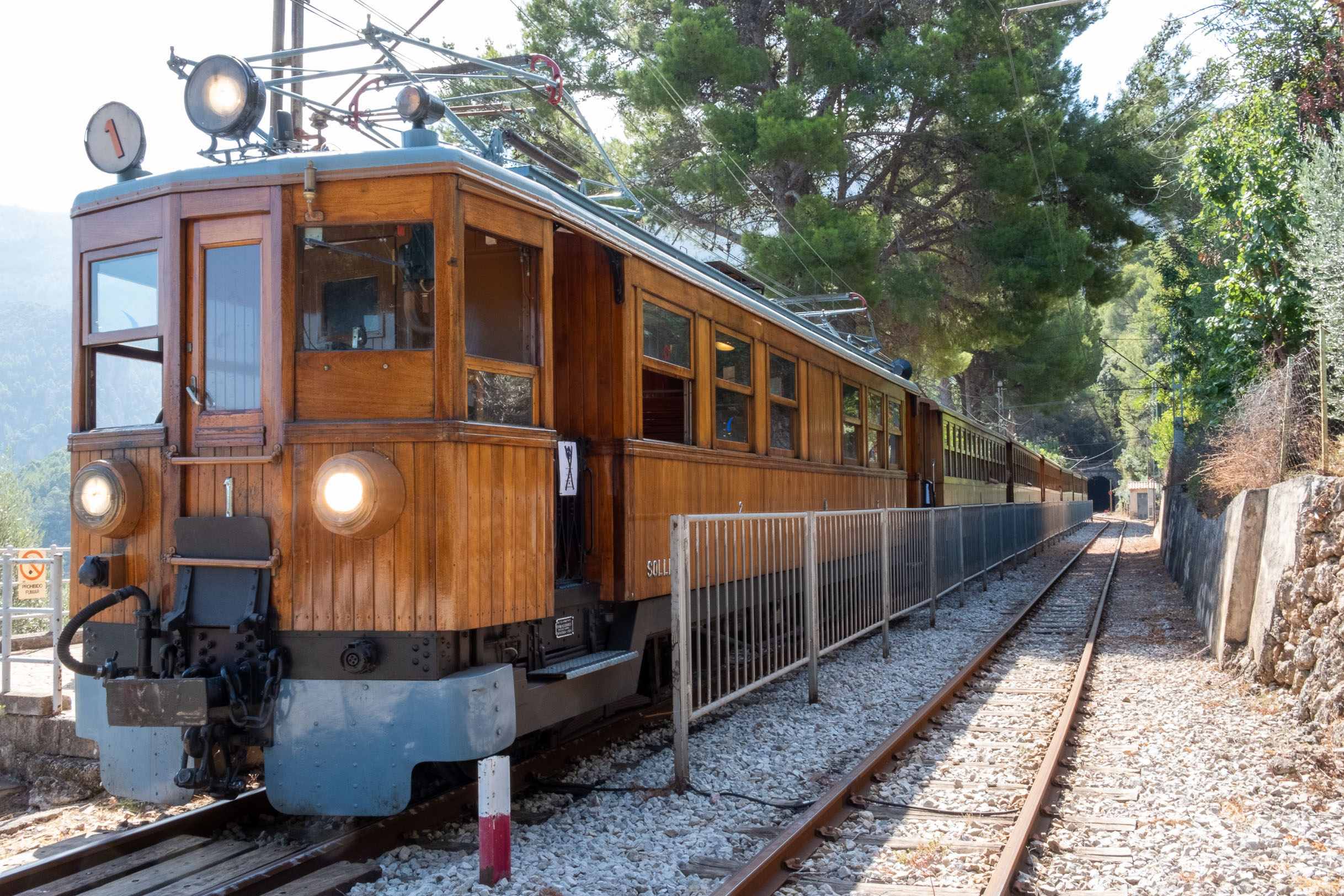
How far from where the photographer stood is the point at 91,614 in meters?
Result: 4.70

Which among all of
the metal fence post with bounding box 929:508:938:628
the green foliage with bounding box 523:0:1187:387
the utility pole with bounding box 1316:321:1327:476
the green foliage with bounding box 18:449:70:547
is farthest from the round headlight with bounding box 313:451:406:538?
the green foliage with bounding box 18:449:70:547

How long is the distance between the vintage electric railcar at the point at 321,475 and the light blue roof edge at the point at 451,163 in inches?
0.7

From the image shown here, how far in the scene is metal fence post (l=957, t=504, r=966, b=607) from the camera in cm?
1335

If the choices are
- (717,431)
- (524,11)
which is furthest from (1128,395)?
(717,431)

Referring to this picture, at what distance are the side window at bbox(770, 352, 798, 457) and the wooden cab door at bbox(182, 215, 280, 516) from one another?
456 centimetres

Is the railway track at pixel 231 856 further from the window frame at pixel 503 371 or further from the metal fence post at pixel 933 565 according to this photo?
the metal fence post at pixel 933 565

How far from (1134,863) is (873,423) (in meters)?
8.25

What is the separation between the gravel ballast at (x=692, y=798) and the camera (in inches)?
163

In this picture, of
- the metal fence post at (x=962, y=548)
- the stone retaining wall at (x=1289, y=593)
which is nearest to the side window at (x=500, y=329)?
the stone retaining wall at (x=1289, y=593)

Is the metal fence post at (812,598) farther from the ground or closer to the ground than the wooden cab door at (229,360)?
closer to the ground

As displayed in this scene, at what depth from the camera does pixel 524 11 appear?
1909 cm

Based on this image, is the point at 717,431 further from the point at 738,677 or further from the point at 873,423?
the point at 873,423

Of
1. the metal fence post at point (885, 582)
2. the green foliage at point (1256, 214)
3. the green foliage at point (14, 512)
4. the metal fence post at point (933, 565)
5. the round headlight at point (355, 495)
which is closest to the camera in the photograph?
the round headlight at point (355, 495)

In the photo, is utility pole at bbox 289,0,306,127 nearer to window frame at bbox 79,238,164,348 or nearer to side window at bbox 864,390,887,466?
window frame at bbox 79,238,164,348
